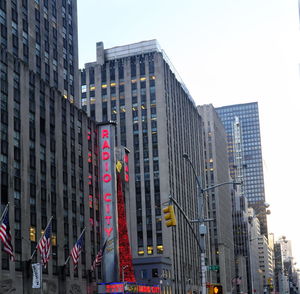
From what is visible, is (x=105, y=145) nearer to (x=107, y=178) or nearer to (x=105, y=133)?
(x=105, y=133)

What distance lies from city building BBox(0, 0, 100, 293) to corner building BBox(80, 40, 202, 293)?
1589 inches

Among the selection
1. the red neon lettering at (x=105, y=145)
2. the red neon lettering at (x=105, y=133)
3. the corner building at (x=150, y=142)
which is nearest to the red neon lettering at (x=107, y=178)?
the red neon lettering at (x=105, y=145)

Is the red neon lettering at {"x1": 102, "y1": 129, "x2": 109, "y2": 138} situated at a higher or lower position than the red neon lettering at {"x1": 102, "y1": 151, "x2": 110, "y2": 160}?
A: higher

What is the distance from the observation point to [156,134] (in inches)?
5674

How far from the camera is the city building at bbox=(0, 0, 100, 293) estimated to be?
72.5m

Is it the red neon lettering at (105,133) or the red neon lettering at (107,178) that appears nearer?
the red neon lettering at (107,178)

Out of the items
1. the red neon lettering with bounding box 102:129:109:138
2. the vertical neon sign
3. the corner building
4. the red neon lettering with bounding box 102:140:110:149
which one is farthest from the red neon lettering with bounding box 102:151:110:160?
the corner building

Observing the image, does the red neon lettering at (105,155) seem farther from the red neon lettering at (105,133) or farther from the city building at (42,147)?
the red neon lettering at (105,133)

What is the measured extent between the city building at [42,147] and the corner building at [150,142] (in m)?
40.4

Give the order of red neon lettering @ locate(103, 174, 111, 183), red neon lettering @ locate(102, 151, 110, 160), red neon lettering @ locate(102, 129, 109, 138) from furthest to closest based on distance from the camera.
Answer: red neon lettering @ locate(102, 129, 109, 138)
red neon lettering @ locate(102, 151, 110, 160)
red neon lettering @ locate(103, 174, 111, 183)

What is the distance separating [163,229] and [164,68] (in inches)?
1557

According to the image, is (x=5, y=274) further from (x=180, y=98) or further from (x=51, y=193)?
(x=180, y=98)

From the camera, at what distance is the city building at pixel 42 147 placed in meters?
72.5

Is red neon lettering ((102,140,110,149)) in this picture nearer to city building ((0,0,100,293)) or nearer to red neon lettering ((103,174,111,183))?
city building ((0,0,100,293))
